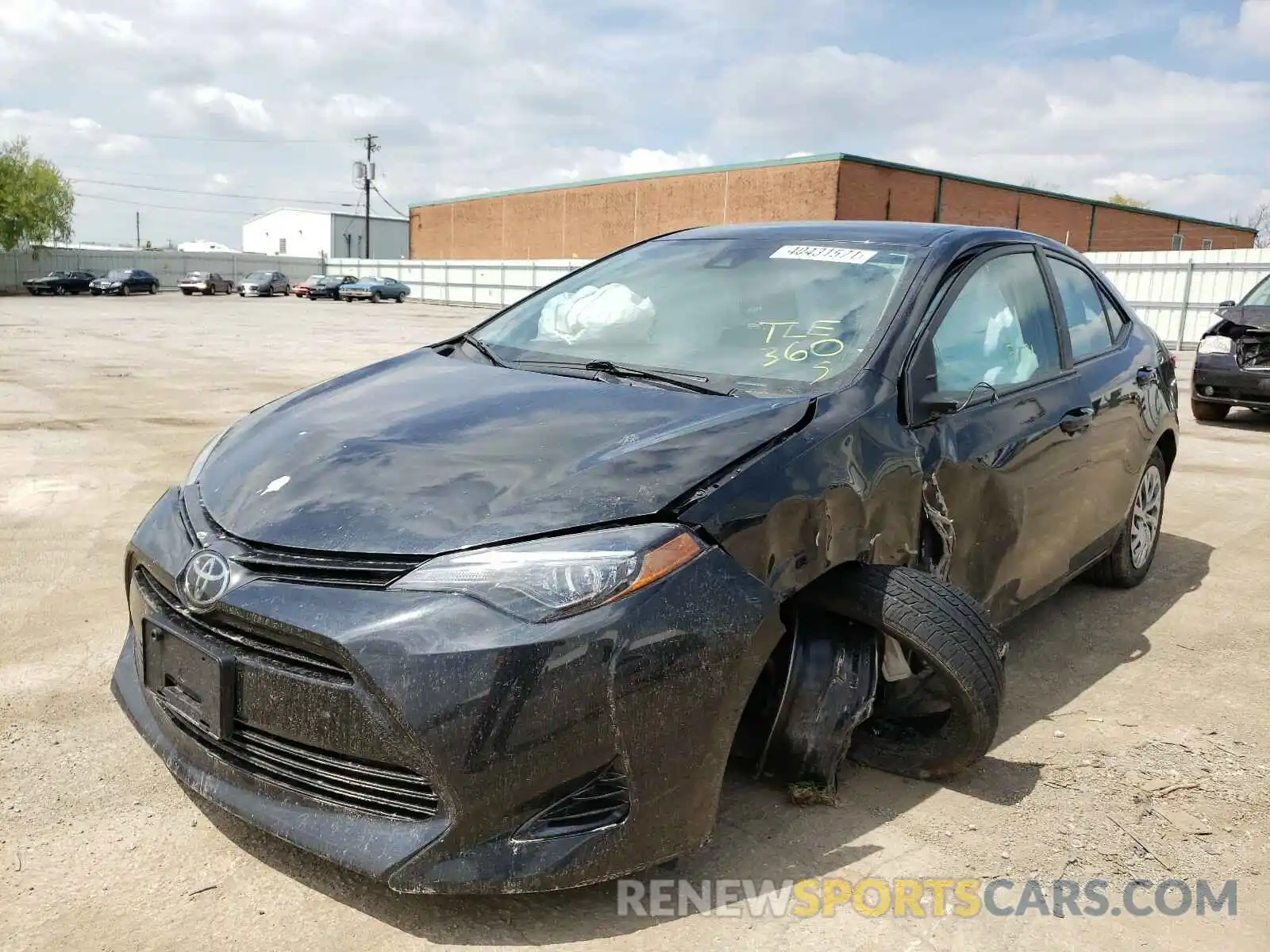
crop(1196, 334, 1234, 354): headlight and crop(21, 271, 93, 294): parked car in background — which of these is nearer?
crop(1196, 334, 1234, 354): headlight

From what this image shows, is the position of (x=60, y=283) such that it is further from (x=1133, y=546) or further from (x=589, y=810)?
(x=589, y=810)

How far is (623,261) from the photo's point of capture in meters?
3.86

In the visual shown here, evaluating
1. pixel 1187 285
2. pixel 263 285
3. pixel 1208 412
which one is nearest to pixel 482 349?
pixel 1208 412

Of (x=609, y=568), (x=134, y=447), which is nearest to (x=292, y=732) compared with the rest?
(x=609, y=568)

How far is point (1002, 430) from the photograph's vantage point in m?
3.23

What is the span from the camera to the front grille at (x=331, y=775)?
203cm

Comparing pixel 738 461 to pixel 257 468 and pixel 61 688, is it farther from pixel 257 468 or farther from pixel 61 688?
pixel 61 688

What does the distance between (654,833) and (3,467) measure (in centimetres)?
626

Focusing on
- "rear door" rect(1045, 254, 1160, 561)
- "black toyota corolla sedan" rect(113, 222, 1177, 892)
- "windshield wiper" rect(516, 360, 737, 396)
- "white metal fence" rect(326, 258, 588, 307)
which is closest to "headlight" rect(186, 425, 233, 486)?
"black toyota corolla sedan" rect(113, 222, 1177, 892)

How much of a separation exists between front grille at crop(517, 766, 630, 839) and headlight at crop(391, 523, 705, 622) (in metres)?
0.36

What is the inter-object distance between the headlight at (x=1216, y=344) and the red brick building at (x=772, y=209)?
19252 millimetres

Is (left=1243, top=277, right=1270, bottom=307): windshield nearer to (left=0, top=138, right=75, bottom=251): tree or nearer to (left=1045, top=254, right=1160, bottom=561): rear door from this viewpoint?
(left=1045, top=254, right=1160, bottom=561): rear door

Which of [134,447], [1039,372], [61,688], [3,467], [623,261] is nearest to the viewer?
[61,688]

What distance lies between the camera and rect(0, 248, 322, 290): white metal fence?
5306 cm
